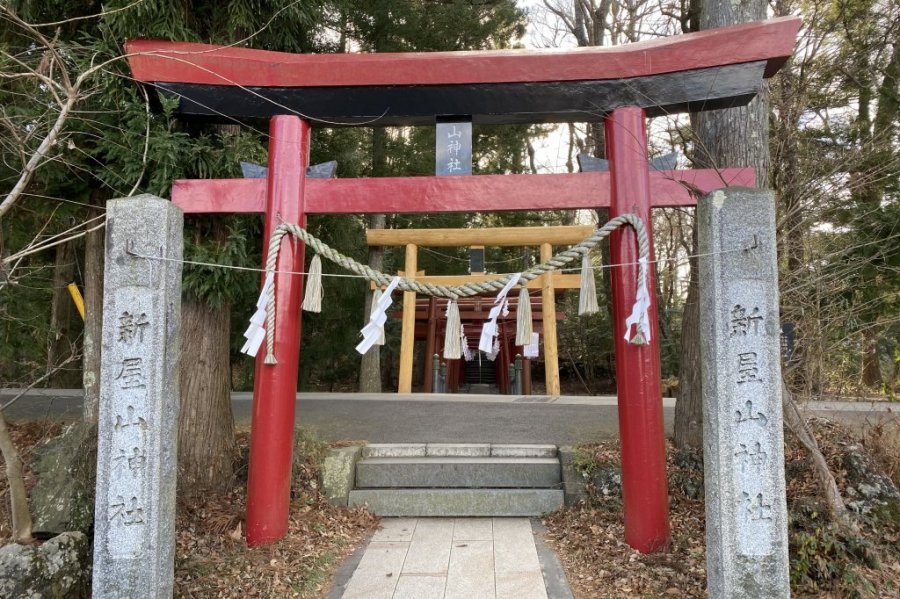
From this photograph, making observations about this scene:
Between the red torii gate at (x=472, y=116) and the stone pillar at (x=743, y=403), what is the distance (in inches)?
40.8

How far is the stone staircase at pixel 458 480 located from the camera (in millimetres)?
5301

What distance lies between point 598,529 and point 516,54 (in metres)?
4.18

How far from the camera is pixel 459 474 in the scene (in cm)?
564

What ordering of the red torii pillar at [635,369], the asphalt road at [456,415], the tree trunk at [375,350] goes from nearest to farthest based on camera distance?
the red torii pillar at [635,369], the asphalt road at [456,415], the tree trunk at [375,350]

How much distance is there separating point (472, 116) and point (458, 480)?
3625mm

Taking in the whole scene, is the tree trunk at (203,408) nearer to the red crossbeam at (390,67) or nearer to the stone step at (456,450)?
the stone step at (456,450)

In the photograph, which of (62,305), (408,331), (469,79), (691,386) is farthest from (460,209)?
(62,305)

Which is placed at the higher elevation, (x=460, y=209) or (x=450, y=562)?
(x=460, y=209)

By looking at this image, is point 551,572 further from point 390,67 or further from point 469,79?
point 390,67

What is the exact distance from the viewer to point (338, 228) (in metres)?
10.6

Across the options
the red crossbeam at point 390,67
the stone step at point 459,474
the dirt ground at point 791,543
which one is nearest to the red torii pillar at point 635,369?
the dirt ground at point 791,543

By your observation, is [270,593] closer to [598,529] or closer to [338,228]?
[598,529]

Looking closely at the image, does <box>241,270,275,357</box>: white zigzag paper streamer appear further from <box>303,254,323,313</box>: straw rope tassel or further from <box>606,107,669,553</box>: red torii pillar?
<box>606,107,669,553</box>: red torii pillar

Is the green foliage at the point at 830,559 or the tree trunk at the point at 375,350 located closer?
the green foliage at the point at 830,559
